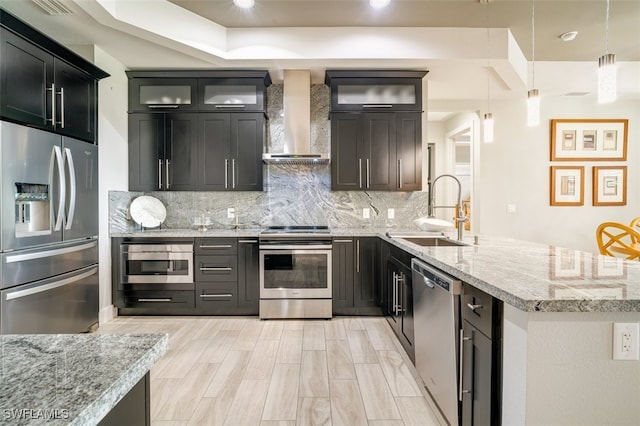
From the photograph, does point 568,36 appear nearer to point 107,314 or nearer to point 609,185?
point 609,185

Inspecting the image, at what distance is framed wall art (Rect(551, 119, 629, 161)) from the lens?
15.9ft

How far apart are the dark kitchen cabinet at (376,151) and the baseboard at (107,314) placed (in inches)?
107

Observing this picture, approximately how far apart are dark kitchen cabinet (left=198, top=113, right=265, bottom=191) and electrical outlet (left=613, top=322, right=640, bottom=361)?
3.24 m

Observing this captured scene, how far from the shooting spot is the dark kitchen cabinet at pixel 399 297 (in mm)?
2473

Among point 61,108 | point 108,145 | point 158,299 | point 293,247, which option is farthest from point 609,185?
point 61,108

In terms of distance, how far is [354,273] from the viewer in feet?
11.5

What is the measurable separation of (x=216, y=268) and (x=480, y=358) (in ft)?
9.04

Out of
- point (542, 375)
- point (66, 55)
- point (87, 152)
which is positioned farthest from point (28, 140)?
point (542, 375)

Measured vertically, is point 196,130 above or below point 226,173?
above

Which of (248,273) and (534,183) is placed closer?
(248,273)

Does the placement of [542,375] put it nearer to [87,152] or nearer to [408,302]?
[408,302]

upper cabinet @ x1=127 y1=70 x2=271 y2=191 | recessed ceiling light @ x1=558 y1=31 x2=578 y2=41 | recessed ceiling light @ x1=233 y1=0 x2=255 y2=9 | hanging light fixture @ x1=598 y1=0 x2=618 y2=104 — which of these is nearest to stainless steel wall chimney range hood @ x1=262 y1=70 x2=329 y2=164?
upper cabinet @ x1=127 y1=70 x2=271 y2=191

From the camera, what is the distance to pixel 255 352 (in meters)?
2.70

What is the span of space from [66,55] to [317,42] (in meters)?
2.23
